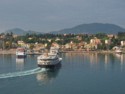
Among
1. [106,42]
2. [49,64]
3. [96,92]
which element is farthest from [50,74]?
[106,42]

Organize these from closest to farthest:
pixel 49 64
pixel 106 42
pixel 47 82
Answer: pixel 47 82
pixel 49 64
pixel 106 42

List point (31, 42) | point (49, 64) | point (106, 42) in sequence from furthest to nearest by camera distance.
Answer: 1. point (31, 42)
2. point (106, 42)
3. point (49, 64)

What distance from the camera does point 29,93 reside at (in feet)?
75.6

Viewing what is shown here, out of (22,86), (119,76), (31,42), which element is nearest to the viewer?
(22,86)

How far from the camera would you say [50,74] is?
32406 mm

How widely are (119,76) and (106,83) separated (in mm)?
4681

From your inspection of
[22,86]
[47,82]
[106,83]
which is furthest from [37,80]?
[106,83]

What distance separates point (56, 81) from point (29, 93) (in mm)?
5751

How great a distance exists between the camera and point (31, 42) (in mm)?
105438

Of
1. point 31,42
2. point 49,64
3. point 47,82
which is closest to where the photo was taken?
point 47,82

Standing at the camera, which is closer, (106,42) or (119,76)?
(119,76)

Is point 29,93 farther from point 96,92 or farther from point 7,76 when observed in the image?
point 7,76

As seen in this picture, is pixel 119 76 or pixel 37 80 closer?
pixel 37 80

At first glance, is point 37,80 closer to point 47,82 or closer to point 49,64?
point 47,82
